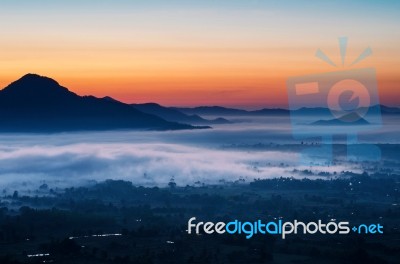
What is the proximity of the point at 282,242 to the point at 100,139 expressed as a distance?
141 meters

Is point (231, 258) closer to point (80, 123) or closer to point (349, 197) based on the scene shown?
point (349, 197)

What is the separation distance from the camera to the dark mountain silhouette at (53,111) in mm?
179500

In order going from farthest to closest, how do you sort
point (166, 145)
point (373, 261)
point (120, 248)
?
point (166, 145), point (120, 248), point (373, 261)

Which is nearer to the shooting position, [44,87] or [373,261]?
[373,261]

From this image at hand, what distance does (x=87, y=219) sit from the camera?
65312mm

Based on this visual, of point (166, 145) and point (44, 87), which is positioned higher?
point (44, 87)

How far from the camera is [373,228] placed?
62.5 m

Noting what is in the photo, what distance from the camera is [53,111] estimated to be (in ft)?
602

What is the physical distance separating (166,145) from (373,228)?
122903 millimetres

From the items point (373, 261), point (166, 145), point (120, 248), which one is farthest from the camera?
point (166, 145)

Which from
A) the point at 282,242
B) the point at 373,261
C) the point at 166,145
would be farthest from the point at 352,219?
the point at 166,145

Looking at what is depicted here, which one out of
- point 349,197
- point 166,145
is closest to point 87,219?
point 349,197

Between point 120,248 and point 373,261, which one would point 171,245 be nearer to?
point 120,248

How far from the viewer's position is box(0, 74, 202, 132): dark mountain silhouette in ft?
589
